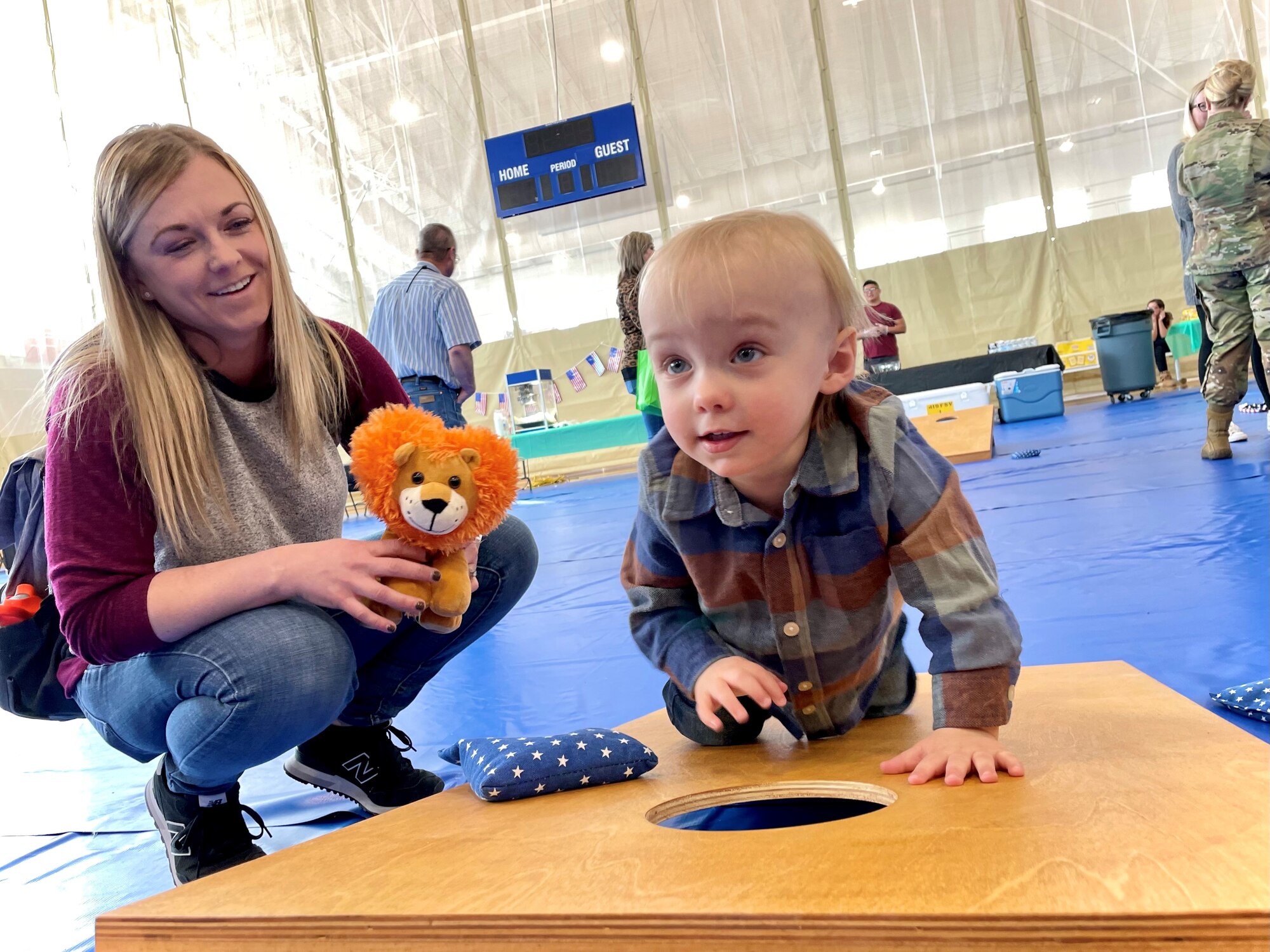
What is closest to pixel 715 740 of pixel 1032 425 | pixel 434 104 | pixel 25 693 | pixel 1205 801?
pixel 1205 801

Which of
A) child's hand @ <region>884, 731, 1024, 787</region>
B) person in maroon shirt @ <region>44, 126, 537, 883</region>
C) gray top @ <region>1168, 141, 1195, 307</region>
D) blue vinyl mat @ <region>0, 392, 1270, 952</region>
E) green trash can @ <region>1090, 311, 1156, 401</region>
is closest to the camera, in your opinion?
child's hand @ <region>884, 731, 1024, 787</region>

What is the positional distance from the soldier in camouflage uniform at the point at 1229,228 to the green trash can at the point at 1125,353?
3.51 meters

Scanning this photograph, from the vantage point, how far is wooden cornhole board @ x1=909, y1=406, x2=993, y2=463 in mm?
4297

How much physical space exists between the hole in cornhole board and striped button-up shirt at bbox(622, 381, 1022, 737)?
0.29 ft

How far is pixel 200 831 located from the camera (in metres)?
1.12

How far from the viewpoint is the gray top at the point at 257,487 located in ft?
3.78

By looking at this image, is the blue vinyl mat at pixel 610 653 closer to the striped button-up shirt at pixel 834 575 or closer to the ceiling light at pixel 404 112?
the striped button-up shirt at pixel 834 575

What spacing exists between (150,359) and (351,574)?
0.36 metres

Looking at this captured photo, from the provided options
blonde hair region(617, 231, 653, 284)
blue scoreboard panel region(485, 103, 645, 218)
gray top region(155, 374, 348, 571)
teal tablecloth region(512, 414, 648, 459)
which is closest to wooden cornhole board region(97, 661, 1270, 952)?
gray top region(155, 374, 348, 571)

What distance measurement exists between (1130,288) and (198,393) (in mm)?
7796

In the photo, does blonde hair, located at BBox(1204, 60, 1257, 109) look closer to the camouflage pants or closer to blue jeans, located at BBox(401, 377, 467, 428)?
the camouflage pants

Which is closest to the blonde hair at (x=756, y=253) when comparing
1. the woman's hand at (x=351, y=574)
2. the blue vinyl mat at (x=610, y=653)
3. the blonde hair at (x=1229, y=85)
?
the woman's hand at (x=351, y=574)

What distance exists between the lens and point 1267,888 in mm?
506

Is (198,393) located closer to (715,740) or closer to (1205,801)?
(715,740)
